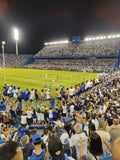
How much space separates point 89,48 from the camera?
67.2 meters

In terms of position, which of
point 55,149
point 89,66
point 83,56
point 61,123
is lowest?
point 61,123

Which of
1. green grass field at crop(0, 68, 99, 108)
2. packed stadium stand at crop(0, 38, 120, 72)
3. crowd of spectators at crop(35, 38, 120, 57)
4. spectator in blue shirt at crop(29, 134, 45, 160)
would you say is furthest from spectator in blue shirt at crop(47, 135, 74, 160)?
crowd of spectators at crop(35, 38, 120, 57)

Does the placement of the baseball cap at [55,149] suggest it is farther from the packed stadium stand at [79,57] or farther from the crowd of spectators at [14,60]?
the crowd of spectators at [14,60]

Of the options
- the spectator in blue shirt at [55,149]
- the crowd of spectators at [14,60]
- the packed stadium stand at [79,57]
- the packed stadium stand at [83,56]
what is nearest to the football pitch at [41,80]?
the spectator in blue shirt at [55,149]

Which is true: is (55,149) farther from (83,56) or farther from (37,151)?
(83,56)

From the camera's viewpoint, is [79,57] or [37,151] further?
[79,57]

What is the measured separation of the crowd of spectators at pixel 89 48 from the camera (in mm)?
59213

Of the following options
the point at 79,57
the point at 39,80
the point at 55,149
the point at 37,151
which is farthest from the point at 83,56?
the point at 55,149

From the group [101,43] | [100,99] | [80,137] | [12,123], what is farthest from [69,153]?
[101,43]

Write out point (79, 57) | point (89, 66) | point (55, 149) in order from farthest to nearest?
1. point (79, 57)
2. point (89, 66)
3. point (55, 149)

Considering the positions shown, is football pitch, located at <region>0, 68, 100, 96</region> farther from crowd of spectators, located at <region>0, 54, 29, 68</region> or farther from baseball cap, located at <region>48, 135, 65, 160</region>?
crowd of spectators, located at <region>0, 54, 29, 68</region>

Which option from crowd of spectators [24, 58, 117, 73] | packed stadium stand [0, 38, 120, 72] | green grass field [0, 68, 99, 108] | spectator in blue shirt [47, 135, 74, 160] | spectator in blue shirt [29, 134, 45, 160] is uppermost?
packed stadium stand [0, 38, 120, 72]

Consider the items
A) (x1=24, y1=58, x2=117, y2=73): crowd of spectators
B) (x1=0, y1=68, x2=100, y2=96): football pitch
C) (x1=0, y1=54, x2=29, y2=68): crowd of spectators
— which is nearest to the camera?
(x1=0, y1=68, x2=100, y2=96): football pitch

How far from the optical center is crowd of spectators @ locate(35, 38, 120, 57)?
5921 centimetres
